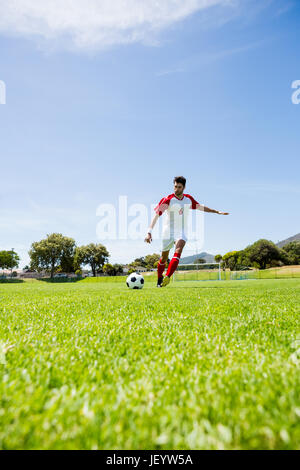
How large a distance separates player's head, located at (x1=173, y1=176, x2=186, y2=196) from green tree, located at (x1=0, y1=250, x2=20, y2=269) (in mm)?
76447

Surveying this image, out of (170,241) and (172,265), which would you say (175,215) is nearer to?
(170,241)

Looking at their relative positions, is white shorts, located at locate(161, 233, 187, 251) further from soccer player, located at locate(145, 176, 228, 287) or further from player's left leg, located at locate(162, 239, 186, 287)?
player's left leg, located at locate(162, 239, 186, 287)

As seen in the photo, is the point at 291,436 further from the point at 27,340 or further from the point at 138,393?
the point at 27,340

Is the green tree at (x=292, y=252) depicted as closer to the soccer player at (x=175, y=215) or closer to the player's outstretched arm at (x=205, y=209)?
the player's outstretched arm at (x=205, y=209)

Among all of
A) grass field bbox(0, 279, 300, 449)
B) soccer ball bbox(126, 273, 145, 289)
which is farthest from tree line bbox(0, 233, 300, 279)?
grass field bbox(0, 279, 300, 449)

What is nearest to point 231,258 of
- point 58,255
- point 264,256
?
point 264,256

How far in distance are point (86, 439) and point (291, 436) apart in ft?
2.31

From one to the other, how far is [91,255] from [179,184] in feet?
243

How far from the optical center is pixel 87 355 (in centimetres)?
180

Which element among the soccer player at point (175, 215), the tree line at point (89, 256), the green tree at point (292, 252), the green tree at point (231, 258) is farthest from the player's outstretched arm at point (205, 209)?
the green tree at point (292, 252)

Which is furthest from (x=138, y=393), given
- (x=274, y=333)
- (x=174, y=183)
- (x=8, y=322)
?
(x=174, y=183)

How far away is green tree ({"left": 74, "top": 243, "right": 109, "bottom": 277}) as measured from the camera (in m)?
78.4

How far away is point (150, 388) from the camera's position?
4.29ft
